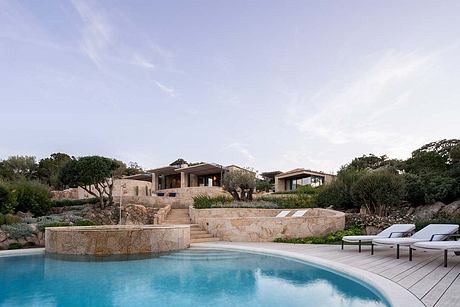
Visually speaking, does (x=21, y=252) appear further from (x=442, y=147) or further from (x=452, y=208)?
(x=442, y=147)

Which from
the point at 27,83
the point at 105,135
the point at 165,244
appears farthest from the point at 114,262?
the point at 105,135

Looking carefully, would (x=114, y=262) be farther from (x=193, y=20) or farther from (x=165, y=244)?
(x=193, y=20)

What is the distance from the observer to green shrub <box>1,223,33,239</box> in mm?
12969

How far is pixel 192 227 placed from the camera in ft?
51.2

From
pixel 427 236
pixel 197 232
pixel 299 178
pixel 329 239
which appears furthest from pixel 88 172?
pixel 299 178

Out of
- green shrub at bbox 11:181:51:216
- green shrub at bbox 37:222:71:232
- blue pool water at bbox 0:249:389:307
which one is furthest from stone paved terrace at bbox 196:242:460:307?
green shrub at bbox 11:181:51:216

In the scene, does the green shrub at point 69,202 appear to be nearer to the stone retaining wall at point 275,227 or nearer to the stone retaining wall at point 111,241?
the stone retaining wall at point 111,241

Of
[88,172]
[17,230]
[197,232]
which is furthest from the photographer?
[88,172]

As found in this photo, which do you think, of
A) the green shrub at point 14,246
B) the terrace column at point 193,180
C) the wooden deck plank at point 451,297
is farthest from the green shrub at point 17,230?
the terrace column at point 193,180

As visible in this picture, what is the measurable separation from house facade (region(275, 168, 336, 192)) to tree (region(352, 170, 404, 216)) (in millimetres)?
20125

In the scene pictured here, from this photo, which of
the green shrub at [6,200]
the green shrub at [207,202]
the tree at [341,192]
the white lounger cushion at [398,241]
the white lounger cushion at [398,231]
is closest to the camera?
the white lounger cushion at [398,241]

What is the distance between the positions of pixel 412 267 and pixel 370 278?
1693 millimetres

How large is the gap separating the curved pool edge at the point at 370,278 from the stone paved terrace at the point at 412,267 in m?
0.14

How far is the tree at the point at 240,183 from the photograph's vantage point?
21.5 meters
